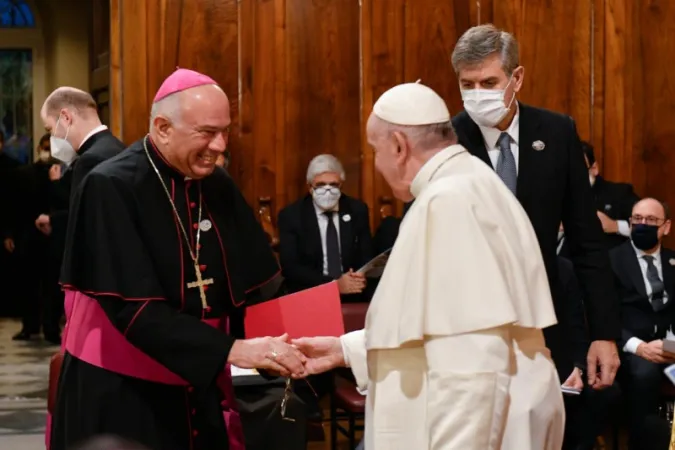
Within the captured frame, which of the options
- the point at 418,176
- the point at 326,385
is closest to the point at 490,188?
the point at 418,176

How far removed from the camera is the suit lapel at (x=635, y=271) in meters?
6.61

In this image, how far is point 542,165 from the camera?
3703 millimetres

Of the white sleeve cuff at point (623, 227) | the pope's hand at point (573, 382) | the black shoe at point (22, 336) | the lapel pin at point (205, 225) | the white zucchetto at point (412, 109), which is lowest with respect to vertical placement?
the black shoe at point (22, 336)

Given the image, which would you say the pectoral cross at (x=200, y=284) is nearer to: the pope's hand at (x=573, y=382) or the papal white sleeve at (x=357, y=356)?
the papal white sleeve at (x=357, y=356)

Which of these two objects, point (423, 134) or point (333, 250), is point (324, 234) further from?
point (423, 134)

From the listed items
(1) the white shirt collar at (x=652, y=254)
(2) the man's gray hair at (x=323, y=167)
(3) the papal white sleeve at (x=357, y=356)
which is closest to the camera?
(3) the papal white sleeve at (x=357, y=356)

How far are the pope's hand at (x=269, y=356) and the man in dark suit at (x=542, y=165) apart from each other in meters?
0.94

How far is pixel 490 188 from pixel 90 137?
145 inches

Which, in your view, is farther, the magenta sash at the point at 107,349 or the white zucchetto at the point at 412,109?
the magenta sash at the point at 107,349

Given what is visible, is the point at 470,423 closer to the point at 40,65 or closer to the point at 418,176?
the point at 418,176

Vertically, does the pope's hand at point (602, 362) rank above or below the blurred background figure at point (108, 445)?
below

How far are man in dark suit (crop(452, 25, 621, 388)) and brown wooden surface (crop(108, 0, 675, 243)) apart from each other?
441 cm

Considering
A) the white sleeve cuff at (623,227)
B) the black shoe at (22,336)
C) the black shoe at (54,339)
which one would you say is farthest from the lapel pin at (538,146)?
the black shoe at (22,336)

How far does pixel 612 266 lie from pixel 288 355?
3988 millimetres
